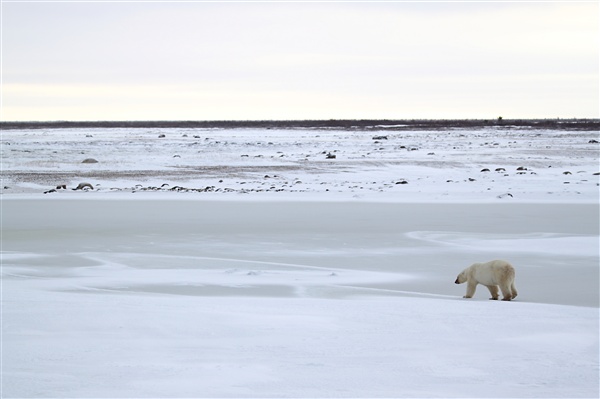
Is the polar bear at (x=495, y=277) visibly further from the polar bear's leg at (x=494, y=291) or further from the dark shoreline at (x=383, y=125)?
the dark shoreline at (x=383, y=125)

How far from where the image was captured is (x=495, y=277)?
890 cm

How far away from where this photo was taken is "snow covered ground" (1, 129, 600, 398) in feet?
18.4

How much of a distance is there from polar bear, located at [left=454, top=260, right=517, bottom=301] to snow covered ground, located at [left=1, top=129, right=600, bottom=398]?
0.22 m

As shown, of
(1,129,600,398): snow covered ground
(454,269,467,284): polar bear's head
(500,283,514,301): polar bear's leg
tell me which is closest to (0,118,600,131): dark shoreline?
(1,129,600,398): snow covered ground

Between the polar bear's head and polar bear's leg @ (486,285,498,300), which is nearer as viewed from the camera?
polar bear's leg @ (486,285,498,300)

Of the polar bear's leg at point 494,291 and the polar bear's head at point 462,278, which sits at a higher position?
the polar bear's head at point 462,278

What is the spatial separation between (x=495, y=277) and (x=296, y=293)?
82.2 inches

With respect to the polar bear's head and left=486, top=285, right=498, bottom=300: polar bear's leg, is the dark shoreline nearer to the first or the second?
the polar bear's head

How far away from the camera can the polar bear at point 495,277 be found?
28.9 ft

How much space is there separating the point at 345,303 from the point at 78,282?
325 centimetres

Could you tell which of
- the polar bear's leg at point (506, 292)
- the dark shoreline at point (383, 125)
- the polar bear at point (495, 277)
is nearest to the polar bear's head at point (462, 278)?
the polar bear at point (495, 277)

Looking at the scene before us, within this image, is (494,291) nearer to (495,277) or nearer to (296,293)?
(495,277)

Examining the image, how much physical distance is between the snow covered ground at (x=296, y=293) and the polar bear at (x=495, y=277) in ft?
0.73

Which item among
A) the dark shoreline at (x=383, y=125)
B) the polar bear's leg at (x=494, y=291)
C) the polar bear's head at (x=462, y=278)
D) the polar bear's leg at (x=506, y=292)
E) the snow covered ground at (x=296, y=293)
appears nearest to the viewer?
the snow covered ground at (x=296, y=293)
